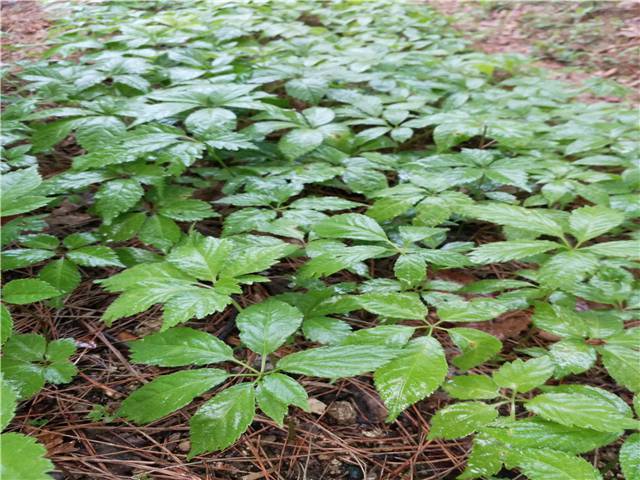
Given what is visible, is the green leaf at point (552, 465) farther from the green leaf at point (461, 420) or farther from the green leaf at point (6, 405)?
the green leaf at point (6, 405)

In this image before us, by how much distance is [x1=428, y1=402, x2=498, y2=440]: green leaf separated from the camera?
3.01 feet

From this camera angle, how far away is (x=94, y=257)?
133 cm

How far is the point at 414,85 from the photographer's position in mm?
2525

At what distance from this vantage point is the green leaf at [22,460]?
69 cm

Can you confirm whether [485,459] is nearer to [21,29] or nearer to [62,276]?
[62,276]

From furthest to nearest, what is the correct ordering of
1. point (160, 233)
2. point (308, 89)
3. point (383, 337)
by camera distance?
point (308, 89) → point (160, 233) → point (383, 337)

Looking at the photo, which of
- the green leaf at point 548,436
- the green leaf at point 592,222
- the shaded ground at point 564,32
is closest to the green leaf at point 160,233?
the green leaf at point 548,436

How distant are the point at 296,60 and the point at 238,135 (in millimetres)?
1158

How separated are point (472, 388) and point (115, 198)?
1164 millimetres

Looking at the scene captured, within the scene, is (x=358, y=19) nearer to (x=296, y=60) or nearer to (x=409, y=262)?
(x=296, y=60)

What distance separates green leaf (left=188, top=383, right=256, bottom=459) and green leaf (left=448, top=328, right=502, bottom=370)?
1.52 ft

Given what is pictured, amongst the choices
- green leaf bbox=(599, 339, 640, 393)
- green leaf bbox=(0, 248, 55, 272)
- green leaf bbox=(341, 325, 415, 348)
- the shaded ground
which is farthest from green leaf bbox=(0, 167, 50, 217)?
the shaded ground

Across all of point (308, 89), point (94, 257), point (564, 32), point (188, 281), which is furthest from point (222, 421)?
point (564, 32)

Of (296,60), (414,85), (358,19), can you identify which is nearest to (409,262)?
(414,85)
